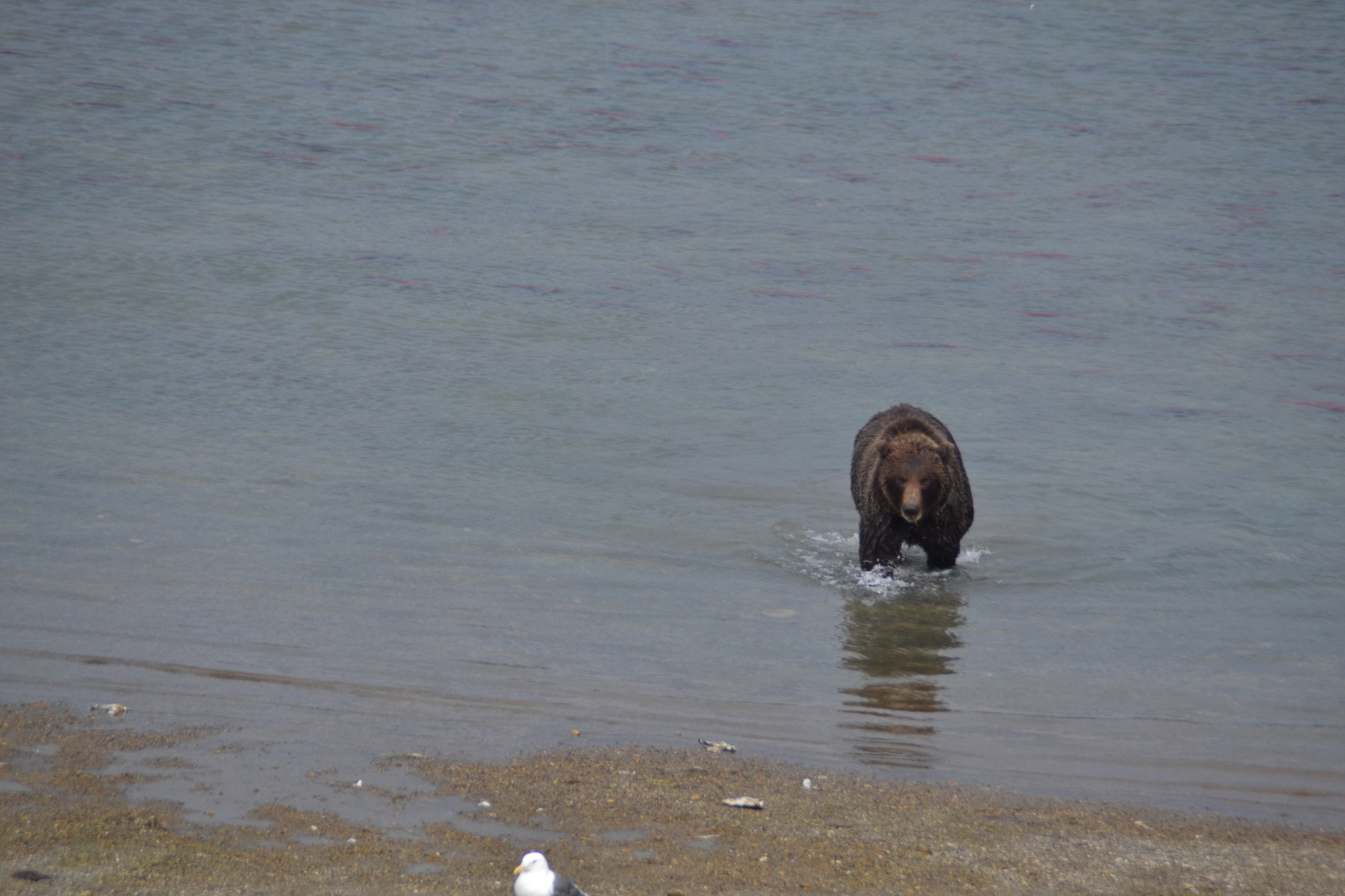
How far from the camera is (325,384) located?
13.9m

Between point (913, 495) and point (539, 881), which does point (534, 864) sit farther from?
point (913, 495)

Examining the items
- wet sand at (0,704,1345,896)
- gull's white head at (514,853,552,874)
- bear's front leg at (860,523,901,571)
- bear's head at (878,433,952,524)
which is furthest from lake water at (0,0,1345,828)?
gull's white head at (514,853,552,874)

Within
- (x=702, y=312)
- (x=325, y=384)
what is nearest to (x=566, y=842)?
(x=325, y=384)

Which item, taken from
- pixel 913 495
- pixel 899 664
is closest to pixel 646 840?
pixel 899 664

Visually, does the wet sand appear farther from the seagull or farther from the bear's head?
the bear's head

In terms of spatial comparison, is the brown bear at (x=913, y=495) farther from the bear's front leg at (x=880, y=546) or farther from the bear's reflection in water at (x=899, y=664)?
the bear's reflection in water at (x=899, y=664)

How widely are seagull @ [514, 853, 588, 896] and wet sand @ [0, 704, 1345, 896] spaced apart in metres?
0.46

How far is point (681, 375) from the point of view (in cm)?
1506

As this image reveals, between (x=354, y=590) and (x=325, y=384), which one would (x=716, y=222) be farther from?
(x=354, y=590)

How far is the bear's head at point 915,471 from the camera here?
862 cm

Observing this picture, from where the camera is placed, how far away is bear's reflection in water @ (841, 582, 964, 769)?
607 centimetres

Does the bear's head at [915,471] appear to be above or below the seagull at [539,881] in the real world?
below

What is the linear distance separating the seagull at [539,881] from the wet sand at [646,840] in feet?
1.50

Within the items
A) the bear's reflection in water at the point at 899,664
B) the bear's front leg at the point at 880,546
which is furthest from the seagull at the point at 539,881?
the bear's front leg at the point at 880,546
